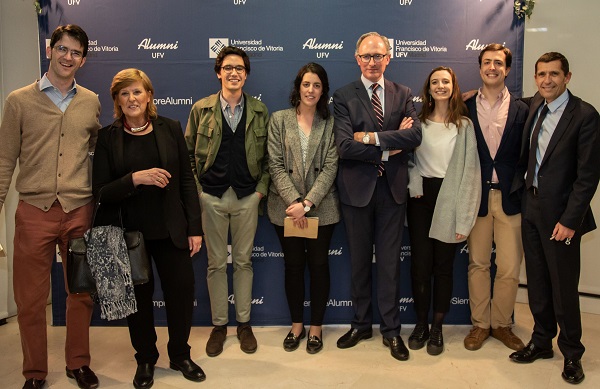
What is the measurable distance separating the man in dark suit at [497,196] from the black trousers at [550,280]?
0.66 ft

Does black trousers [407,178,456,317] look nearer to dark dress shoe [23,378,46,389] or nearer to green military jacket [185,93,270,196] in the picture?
green military jacket [185,93,270,196]

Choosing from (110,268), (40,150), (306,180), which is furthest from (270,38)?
(110,268)

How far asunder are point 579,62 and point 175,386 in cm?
405

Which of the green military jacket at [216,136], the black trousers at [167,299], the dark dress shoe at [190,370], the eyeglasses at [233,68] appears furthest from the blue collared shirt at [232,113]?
the dark dress shoe at [190,370]

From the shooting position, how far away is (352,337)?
3.60 m

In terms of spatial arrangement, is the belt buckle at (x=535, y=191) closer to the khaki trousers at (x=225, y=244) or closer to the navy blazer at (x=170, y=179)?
the khaki trousers at (x=225, y=244)

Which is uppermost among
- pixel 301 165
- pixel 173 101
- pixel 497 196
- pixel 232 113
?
pixel 173 101

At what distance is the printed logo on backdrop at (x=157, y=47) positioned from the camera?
153 inches

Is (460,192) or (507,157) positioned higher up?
(507,157)

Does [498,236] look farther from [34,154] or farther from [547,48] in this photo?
[34,154]

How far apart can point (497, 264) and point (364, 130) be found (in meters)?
1.40

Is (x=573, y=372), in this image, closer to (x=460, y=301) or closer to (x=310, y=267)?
(x=460, y=301)

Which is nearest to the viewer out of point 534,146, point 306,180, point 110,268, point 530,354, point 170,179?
point 110,268

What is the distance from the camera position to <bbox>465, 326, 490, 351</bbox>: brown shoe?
3.57m
